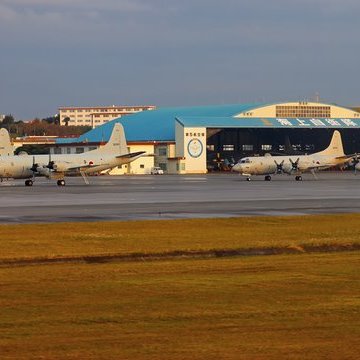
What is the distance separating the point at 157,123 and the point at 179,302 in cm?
16677

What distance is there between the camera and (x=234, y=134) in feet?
569

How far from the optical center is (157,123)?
7254 inches

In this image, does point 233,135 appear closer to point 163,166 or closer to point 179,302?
point 163,166

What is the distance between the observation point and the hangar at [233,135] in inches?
6324

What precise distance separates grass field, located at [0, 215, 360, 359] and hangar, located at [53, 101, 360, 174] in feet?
423

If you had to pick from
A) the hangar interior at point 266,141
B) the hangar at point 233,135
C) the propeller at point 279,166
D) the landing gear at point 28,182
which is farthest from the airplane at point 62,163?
the hangar interior at point 266,141

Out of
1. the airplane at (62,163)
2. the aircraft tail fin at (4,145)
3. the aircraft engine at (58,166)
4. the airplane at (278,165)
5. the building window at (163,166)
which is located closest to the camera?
the airplane at (62,163)

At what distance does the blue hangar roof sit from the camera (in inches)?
6850

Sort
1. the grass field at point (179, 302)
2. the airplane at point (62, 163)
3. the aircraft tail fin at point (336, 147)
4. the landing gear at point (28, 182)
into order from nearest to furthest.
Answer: the grass field at point (179, 302)
the landing gear at point (28, 182)
the airplane at point (62, 163)
the aircraft tail fin at point (336, 147)

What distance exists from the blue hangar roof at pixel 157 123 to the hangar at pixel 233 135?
8.9 inches

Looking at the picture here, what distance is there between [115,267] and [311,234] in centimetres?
1041

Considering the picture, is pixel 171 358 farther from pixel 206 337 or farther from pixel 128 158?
pixel 128 158

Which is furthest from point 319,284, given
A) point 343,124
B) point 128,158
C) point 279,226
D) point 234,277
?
point 343,124

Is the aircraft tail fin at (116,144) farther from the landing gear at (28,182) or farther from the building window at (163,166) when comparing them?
the building window at (163,166)
